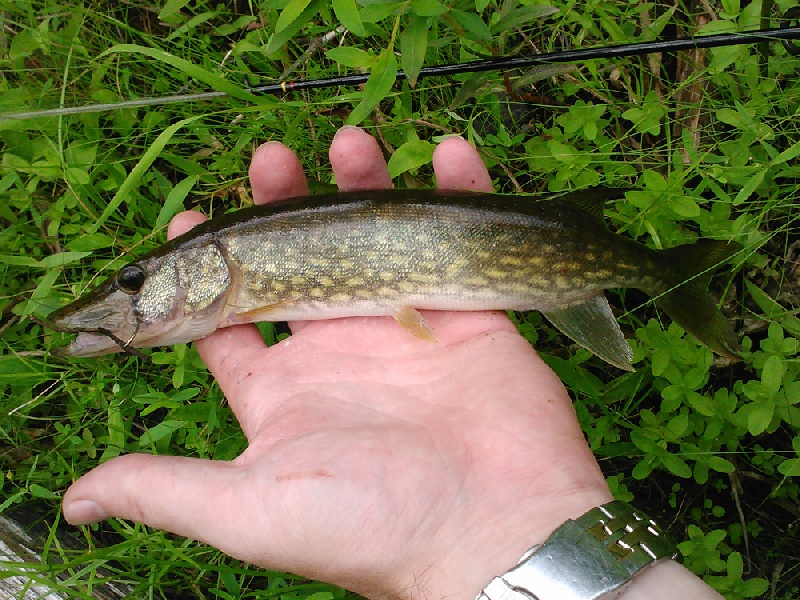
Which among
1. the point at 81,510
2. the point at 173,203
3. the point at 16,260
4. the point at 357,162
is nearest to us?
the point at 81,510

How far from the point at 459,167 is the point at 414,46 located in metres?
0.57

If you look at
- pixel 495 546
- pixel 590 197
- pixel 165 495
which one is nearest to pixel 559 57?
pixel 590 197

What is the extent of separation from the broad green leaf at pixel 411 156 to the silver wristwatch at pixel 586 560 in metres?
1.40

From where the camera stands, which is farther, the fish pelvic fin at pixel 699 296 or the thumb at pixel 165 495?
the fish pelvic fin at pixel 699 296

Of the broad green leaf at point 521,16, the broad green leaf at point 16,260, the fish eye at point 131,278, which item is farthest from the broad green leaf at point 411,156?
the broad green leaf at point 16,260

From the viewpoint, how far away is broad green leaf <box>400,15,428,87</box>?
1907mm

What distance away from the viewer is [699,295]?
2.29 meters

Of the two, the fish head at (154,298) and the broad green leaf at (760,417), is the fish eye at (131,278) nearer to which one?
the fish head at (154,298)

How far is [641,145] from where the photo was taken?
2.76 meters

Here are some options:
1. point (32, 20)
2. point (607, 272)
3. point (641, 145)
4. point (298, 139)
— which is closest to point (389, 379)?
point (607, 272)

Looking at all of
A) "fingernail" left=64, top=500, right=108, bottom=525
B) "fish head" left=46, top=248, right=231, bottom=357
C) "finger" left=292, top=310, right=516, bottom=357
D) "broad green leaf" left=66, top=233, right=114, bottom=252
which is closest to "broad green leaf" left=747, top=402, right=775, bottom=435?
"finger" left=292, top=310, right=516, bottom=357

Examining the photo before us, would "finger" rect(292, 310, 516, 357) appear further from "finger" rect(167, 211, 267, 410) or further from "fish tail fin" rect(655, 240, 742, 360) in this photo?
"fish tail fin" rect(655, 240, 742, 360)

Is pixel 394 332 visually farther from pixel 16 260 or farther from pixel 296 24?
pixel 16 260

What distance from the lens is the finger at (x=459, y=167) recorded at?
2.34m
